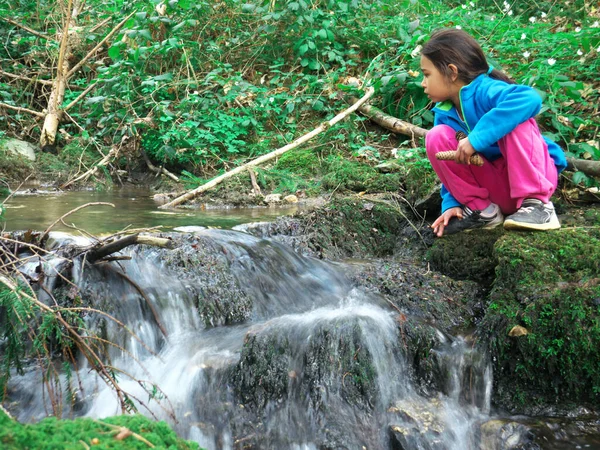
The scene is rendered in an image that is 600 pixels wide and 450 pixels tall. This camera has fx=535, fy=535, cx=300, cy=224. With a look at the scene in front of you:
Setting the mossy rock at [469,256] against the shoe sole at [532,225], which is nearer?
the shoe sole at [532,225]

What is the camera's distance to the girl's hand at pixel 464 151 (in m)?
3.13

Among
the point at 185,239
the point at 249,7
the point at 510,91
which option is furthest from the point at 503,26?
the point at 185,239

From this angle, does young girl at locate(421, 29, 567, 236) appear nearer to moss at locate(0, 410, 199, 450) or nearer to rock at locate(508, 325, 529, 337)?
rock at locate(508, 325, 529, 337)

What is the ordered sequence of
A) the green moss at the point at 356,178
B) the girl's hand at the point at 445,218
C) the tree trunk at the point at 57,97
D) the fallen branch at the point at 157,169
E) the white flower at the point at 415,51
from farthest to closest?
the tree trunk at the point at 57,97 < the fallen branch at the point at 157,169 < the white flower at the point at 415,51 < the green moss at the point at 356,178 < the girl's hand at the point at 445,218

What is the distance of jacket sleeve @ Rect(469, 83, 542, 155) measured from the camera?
2.99m

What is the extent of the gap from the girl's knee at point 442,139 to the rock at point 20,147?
574 centimetres

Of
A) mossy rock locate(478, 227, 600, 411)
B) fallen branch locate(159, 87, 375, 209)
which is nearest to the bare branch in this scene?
fallen branch locate(159, 87, 375, 209)

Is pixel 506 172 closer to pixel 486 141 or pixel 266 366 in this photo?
pixel 486 141

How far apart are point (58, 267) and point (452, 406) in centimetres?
226

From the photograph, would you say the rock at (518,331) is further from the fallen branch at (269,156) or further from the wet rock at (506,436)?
the fallen branch at (269,156)

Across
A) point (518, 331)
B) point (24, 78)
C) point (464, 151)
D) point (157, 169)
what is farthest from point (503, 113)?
point (24, 78)

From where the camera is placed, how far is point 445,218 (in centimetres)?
379

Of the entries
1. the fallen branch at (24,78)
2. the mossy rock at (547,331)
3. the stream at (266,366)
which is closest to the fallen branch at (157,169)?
the fallen branch at (24,78)

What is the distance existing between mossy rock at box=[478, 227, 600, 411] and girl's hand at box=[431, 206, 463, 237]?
0.74 meters
